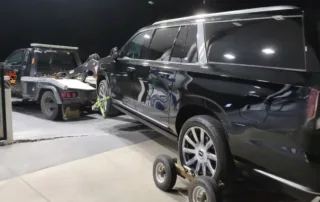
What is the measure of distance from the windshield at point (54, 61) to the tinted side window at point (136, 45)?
2922 mm

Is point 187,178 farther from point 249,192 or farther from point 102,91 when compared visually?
point 102,91

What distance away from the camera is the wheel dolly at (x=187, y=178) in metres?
2.81

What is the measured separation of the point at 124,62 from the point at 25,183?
8.34 ft

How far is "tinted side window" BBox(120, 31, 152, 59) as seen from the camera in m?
4.92

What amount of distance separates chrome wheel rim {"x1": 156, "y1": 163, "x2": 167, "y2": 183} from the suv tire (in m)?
0.24

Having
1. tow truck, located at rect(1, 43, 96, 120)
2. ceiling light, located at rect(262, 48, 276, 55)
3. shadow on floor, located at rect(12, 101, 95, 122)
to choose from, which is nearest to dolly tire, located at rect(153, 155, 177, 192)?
ceiling light, located at rect(262, 48, 276, 55)

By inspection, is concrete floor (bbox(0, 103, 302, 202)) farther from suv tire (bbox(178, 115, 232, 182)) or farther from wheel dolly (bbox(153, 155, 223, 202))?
suv tire (bbox(178, 115, 232, 182))

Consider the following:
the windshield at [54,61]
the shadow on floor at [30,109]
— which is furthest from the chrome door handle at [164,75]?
the windshield at [54,61]

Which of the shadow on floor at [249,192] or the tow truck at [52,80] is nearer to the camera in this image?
the shadow on floor at [249,192]

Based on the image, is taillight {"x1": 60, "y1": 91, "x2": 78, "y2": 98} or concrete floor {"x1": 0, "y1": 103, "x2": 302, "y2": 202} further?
taillight {"x1": 60, "y1": 91, "x2": 78, "y2": 98}

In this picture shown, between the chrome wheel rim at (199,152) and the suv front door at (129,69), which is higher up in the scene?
the suv front door at (129,69)

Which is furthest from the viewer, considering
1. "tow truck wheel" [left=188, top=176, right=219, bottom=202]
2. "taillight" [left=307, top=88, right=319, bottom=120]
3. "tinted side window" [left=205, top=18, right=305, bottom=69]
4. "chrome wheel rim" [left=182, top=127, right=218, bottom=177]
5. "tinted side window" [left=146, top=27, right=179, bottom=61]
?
"tinted side window" [left=146, top=27, right=179, bottom=61]

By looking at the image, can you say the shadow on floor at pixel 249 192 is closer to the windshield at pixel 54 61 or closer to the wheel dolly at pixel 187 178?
the wheel dolly at pixel 187 178

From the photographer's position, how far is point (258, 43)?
9.22 feet
